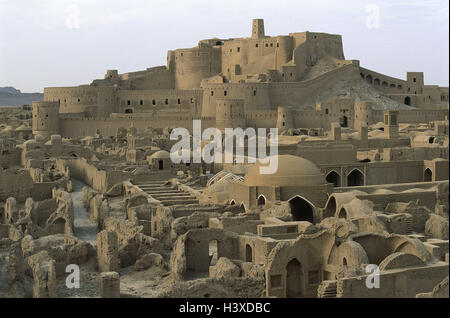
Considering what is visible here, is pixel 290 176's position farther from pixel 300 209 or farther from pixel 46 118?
pixel 46 118

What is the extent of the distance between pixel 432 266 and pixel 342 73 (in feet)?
123

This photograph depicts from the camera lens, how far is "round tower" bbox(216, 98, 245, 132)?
42500 mm

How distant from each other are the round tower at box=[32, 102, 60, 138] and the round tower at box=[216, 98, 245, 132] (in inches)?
372

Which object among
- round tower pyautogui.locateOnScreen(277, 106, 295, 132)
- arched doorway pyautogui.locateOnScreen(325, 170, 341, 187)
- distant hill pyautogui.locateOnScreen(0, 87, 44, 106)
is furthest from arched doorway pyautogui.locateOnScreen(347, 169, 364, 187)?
distant hill pyautogui.locateOnScreen(0, 87, 44, 106)

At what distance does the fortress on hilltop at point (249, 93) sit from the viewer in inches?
1722

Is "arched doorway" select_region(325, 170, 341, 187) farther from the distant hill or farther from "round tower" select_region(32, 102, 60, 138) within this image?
the distant hill

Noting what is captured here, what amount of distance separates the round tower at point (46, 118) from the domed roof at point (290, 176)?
25.4 metres

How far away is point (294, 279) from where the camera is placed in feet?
43.1

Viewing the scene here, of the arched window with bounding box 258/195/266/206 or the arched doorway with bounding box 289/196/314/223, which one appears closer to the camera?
the arched window with bounding box 258/195/266/206

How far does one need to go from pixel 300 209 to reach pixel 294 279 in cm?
692

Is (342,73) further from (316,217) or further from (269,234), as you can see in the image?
(269,234)

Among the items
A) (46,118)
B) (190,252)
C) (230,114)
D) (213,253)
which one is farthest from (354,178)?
(46,118)

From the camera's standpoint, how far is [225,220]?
16.2 metres

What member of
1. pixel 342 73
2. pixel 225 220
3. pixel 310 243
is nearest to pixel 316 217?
pixel 225 220
